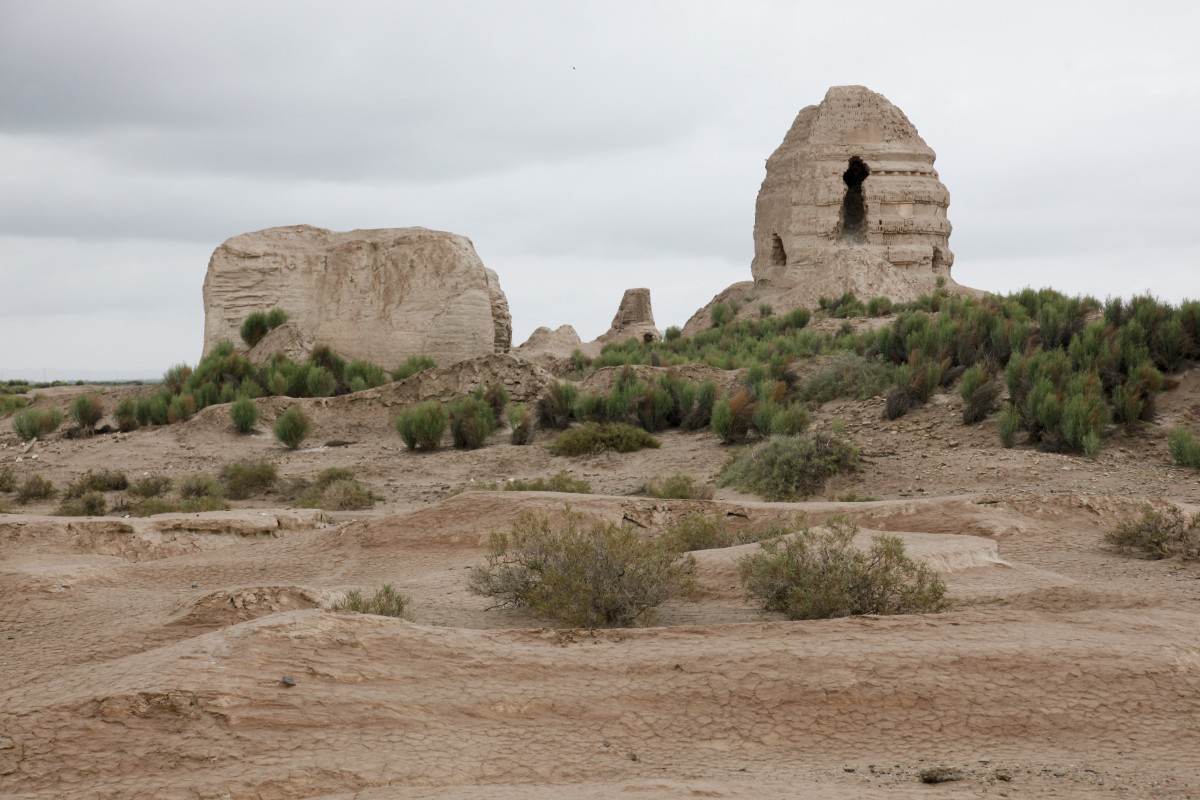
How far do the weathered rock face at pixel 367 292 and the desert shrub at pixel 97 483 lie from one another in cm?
995

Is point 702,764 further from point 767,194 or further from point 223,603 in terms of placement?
point 767,194

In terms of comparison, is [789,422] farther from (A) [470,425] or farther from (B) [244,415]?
(B) [244,415]

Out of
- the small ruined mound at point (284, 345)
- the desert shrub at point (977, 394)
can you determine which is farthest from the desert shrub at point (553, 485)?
the small ruined mound at point (284, 345)

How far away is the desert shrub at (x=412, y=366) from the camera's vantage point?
25312 millimetres

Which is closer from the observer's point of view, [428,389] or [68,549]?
[68,549]

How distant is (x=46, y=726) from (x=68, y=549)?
17.9 feet

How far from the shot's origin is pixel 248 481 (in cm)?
1667

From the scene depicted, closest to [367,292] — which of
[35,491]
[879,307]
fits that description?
[35,491]

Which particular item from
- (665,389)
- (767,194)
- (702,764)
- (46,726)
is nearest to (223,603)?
(46,726)

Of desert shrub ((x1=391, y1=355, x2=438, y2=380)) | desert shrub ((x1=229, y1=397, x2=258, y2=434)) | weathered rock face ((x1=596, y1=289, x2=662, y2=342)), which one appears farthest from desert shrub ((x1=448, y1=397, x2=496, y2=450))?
weathered rock face ((x1=596, y1=289, x2=662, y2=342))

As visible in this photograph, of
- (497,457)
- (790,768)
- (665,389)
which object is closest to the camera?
(790,768)

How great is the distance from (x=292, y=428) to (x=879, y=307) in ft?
65.5

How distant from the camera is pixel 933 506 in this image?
34.7 ft

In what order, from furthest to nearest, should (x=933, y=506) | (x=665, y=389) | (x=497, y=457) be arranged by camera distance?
(x=665, y=389), (x=497, y=457), (x=933, y=506)
